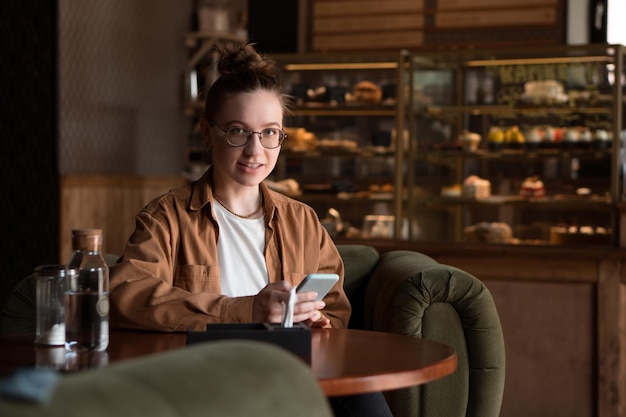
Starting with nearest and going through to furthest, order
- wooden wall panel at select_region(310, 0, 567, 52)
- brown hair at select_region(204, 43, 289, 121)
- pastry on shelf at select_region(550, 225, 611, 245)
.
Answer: brown hair at select_region(204, 43, 289, 121)
pastry on shelf at select_region(550, 225, 611, 245)
wooden wall panel at select_region(310, 0, 567, 52)

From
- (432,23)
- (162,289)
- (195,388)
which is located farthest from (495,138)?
(195,388)

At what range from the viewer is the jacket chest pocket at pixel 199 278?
2201mm

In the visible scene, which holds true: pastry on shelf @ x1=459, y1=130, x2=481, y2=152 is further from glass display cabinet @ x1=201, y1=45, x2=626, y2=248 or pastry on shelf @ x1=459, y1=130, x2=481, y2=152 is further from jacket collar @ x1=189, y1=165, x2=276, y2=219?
jacket collar @ x1=189, y1=165, x2=276, y2=219

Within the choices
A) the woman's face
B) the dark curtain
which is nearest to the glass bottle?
the woman's face

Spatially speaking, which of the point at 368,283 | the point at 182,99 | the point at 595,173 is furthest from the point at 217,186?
the point at 182,99

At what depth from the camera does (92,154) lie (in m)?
7.20

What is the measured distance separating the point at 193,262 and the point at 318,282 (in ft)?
1.54

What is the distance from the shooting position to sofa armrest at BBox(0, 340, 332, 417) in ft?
2.33

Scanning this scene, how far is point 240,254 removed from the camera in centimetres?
226

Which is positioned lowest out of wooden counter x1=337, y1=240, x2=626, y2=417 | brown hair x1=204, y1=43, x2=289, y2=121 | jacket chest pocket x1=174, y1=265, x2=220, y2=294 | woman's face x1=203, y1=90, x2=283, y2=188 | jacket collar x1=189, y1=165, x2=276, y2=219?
wooden counter x1=337, y1=240, x2=626, y2=417

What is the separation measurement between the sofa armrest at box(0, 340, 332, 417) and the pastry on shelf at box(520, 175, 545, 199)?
13.5 feet

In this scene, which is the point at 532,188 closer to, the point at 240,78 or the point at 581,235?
the point at 581,235

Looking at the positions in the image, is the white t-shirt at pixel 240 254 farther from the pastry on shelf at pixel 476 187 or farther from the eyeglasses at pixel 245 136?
the pastry on shelf at pixel 476 187

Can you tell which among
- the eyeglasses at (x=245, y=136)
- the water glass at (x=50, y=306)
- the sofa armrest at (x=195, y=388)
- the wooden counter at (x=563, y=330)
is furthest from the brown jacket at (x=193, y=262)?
the wooden counter at (x=563, y=330)
